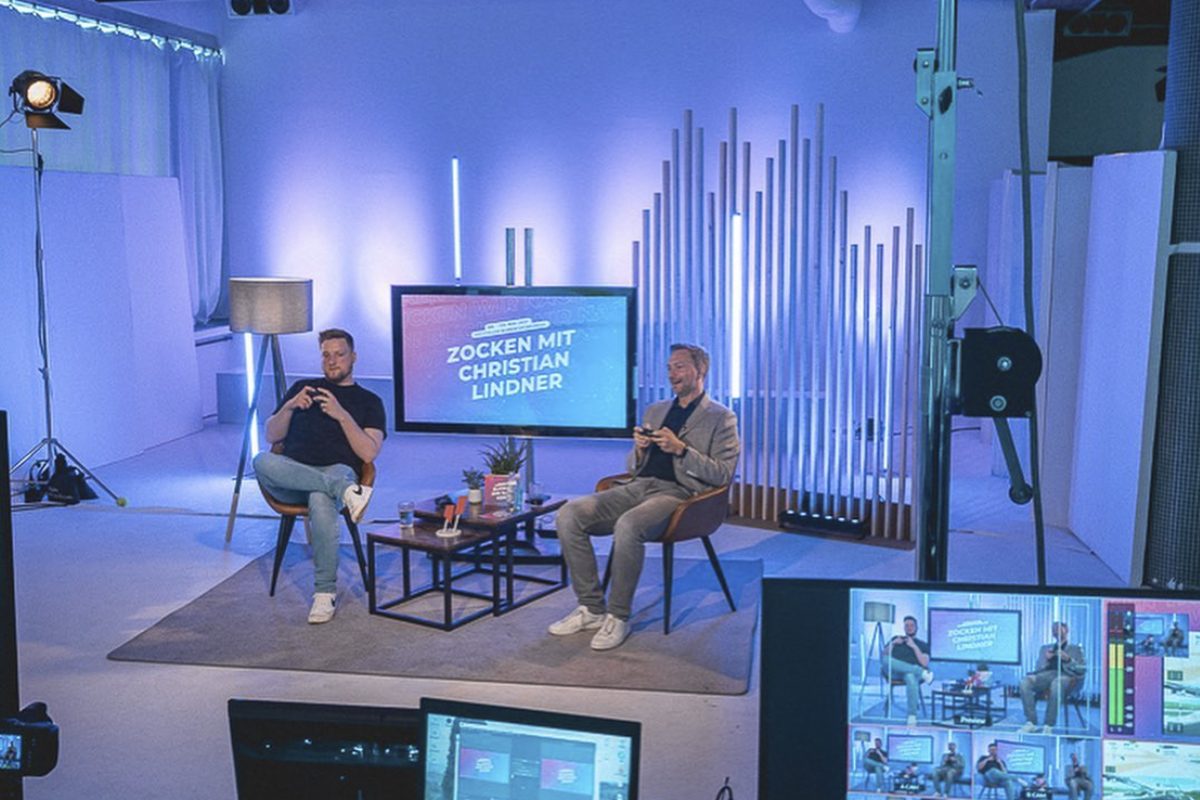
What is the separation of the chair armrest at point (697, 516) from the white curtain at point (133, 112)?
5.80 metres

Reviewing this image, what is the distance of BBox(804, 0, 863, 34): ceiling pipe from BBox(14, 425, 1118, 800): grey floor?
128 inches

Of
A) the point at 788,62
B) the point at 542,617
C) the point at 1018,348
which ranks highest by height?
the point at 788,62

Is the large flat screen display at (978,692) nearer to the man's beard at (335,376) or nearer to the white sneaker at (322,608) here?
the white sneaker at (322,608)

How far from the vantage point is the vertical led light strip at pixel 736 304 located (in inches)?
302

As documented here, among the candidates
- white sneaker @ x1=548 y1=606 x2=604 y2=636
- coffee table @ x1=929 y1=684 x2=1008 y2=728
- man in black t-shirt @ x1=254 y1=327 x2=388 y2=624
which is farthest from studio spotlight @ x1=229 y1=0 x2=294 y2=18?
coffee table @ x1=929 y1=684 x2=1008 y2=728

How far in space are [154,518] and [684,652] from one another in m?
3.81

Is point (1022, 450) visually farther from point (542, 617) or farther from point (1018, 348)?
point (1018, 348)

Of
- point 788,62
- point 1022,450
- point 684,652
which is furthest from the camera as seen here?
point 788,62

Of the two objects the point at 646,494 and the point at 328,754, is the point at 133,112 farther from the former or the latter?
the point at 328,754

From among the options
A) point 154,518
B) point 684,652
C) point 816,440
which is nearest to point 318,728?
point 684,652

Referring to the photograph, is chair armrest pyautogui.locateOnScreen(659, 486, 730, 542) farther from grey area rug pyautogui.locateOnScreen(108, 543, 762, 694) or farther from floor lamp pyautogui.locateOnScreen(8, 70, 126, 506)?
floor lamp pyautogui.locateOnScreen(8, 70, 126, 506)

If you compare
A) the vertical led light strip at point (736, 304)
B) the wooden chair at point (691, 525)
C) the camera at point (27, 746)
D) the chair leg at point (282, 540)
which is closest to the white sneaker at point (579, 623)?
the wooden chair at point (691, 525)

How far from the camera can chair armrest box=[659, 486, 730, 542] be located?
5.65 m

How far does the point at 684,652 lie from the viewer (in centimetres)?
552
